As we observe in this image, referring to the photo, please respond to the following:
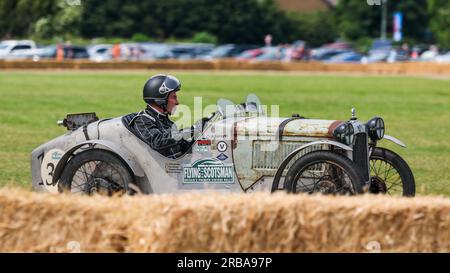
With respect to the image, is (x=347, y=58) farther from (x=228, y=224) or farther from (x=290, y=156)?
(x=228, y=224)

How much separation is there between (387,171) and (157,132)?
215 centimetres

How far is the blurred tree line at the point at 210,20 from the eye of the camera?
278 feet

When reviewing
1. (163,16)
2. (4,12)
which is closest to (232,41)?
(163,16)

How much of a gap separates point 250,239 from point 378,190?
3.49 meters

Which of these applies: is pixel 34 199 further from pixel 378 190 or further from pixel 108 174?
pixel 378 190

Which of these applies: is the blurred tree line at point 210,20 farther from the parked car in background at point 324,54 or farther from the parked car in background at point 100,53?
the parked car in background at point 100,53

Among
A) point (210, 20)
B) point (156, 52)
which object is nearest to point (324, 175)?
point (156, 52)

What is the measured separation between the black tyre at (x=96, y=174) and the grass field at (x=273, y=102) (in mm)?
544

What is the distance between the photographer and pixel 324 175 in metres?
9.09

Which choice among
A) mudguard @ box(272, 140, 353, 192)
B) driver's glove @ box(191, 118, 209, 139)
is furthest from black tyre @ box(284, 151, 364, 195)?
driver's glove @ box(191, 118, 209, 139)

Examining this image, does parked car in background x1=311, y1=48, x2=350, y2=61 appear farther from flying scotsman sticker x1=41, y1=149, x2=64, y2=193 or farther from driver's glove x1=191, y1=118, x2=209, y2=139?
flying scotsman sticker x1=41, y1=149, x2=64, y2=193

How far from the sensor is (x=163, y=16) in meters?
92.7

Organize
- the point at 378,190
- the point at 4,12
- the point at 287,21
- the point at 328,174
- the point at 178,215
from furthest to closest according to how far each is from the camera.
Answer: the point at 287,21 → the point at 4,12 → the point at 378,190 → the point at 328,174 → the point at 178,215

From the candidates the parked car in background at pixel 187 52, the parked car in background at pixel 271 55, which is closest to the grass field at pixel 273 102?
the parked car in background at pixel 271 55
